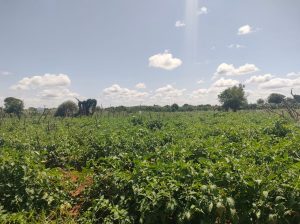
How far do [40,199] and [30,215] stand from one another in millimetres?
548

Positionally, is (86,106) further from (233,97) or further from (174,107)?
(174,107)

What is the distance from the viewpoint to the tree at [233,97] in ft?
172

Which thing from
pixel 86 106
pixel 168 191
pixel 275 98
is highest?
pixel 275 98

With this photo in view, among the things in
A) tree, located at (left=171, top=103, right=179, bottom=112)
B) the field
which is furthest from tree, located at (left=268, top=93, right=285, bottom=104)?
the field

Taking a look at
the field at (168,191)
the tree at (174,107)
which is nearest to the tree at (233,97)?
the tree at (174,107)

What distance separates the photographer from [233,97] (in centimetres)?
5212

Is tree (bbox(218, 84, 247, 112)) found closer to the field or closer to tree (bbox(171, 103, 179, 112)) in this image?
tree (bbox(171, 103, 179, 112))

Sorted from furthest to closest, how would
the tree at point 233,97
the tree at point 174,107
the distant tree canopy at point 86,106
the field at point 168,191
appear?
the tree at point 174,107 → the tree at point 233,97 → the distant tree canopy at point 86,106 → the field at point 168,191

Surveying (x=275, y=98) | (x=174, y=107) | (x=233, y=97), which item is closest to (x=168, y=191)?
(x=233, y=97)

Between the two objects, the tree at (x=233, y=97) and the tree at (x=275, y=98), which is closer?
the tree at (x=233, y=97)

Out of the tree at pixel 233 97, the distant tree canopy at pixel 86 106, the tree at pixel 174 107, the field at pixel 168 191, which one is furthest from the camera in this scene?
the tree at pixel 174 107

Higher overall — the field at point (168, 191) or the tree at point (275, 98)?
the tree at point (275, 98)

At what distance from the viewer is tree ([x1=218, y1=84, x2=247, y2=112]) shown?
52375 mm

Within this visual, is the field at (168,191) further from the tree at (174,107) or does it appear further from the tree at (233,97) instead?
the tree at (174,107)
